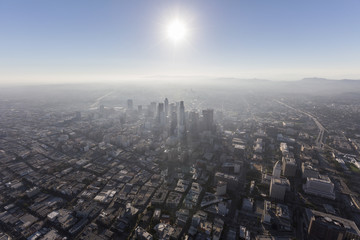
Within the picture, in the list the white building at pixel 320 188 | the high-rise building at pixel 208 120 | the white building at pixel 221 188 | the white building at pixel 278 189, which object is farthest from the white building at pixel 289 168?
the high-rise building at pixel 208 120

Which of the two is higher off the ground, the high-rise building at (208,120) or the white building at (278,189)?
the high-rise building at (208,120)

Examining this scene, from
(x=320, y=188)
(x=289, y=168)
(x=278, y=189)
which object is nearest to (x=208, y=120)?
(x=289, y=168)

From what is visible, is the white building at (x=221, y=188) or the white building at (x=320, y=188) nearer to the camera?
the white building at (x=221, y=188)

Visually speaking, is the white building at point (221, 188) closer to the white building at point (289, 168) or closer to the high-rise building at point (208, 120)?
the white building at point (289, 168)

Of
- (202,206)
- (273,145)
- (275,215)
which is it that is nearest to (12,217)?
(202,206)

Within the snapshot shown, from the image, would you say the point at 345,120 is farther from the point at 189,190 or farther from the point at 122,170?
the point at 122,170

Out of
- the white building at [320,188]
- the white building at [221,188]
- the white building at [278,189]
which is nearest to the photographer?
the white building at [278,189]

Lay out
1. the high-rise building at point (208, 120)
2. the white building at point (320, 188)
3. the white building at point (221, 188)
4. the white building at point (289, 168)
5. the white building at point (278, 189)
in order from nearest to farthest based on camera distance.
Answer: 1. the white building at point (278, 189)
2. the white building at point (221, 188)
3. the white building at point (320, 188)
4. the white building at point (289, 168)
5. the high-rise building at point (208, 120)

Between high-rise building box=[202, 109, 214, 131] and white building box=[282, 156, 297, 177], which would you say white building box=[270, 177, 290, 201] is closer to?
white building box=[282, 156, 297, 177]
